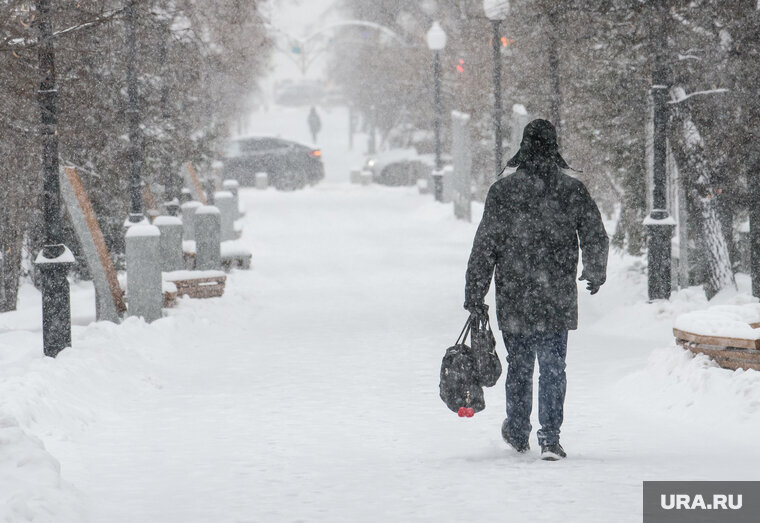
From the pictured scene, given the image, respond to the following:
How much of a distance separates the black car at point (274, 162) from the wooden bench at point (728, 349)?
114 feet

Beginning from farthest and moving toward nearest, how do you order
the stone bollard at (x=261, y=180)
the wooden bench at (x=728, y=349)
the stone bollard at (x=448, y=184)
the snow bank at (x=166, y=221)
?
1. the stone bollard at (x=261, y=180)
2. the stone bollard at (x=448, y=184)
3. the snow bank at (x=166, y=221)
4. the wooden bench at (x=728, y=349)

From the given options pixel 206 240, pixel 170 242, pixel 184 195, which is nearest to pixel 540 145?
pixel 170 242

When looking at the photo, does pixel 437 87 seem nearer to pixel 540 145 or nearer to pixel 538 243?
pixel 540 145

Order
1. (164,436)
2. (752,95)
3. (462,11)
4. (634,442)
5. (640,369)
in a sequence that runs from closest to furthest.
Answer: (634,442), (164,436), (640,369), (752,95), (462,11)

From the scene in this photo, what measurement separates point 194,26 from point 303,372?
8.79m

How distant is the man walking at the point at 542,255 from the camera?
6.47 meters

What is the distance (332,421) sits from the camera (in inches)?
320

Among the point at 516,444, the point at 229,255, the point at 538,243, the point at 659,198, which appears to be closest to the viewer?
the point at 538,243

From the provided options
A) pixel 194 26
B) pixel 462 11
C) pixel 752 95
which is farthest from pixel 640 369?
pixel 462 11

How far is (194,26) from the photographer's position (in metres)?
17.5

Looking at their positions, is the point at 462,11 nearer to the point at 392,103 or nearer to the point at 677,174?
the point at 392,103

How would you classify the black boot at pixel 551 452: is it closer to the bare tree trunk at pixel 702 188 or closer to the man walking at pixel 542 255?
the man walking at pixel 542 255

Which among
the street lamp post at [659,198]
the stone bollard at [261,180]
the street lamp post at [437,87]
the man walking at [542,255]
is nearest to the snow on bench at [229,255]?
the street lamp post at [659,198]

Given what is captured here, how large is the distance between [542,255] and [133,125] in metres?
8.20
